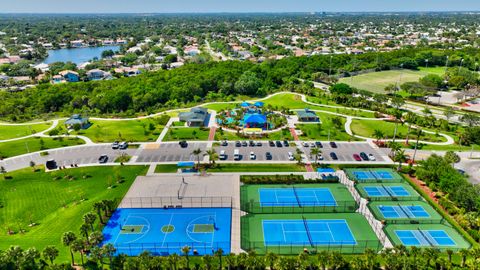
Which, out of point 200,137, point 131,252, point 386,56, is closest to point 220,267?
point 131,252

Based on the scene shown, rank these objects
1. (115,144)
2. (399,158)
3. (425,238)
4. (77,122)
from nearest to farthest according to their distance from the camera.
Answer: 1. (425,238)
2. (399,158)
3. (115,144)
4. (77,122)

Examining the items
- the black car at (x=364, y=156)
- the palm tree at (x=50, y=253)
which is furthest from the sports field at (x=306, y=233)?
the palm tree at (x=50, y=253)

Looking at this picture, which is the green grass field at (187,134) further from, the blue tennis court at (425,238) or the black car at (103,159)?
the blue tennis court at (425,238)

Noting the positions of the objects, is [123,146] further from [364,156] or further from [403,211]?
[403,211]

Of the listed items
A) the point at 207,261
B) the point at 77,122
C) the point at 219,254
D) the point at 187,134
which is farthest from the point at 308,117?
the point at 77,122

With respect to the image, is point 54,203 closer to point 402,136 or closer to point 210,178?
point 210,178

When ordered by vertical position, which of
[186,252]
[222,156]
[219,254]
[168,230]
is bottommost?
[168,230]
